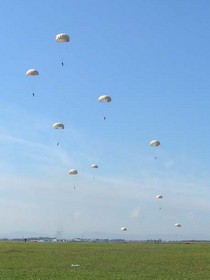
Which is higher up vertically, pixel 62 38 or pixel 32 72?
pixel 62 38

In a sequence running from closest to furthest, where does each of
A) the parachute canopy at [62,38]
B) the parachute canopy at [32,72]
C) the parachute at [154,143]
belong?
1. the parachute canopy at [62,38]
2. the parachute canopy at [32,72]
3. the parachute at [154,143]

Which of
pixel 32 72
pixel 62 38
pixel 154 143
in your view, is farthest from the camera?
pixel 154 143

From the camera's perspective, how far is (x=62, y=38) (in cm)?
5169

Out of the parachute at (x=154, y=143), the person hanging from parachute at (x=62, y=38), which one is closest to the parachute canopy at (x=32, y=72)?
the person hanging from parachute at (x=62, y=38)

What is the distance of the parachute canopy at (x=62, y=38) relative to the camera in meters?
51.5

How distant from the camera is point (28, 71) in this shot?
5509 cm

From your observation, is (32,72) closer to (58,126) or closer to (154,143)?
(58,126)

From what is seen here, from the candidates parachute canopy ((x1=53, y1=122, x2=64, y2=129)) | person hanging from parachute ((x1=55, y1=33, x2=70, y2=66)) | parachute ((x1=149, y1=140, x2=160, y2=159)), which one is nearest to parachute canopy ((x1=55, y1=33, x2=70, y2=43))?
person hanging from parachute ((x1=55, y1=33, x2=70, y2=66))

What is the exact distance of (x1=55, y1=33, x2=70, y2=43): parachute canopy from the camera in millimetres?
51531

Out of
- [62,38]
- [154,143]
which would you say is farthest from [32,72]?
[154,143]

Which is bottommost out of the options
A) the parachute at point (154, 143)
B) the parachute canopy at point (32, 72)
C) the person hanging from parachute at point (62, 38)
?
the parachute at point (154, 143)

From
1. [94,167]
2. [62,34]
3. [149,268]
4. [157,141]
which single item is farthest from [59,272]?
[94,167]

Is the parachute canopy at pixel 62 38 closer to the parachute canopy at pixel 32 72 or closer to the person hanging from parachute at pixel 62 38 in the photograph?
the person hanging from parachute at pixel 62 38

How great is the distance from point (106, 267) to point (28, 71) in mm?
23194
